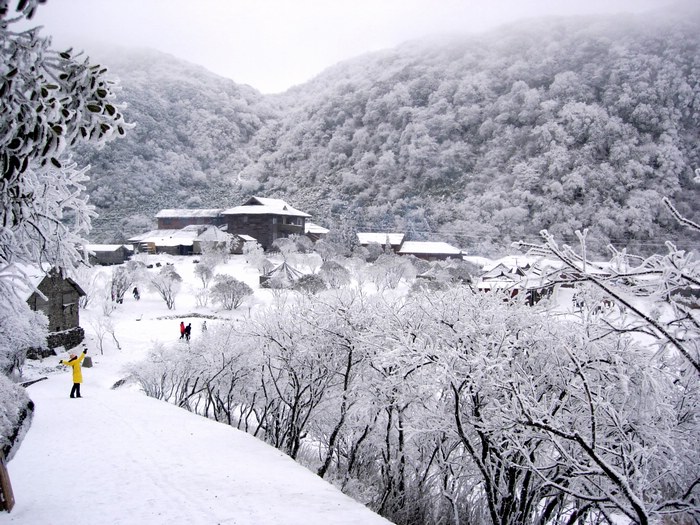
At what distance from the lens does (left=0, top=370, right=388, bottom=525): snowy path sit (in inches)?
232

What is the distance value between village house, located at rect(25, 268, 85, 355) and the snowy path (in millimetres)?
13974

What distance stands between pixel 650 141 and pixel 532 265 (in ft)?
304

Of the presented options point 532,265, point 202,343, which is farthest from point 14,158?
point 202,343

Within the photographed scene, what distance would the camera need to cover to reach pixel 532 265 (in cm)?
330

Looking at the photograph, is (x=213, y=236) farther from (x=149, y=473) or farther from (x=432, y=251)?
(x=149, y=473)

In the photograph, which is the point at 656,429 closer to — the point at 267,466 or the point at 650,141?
the point at 267,466

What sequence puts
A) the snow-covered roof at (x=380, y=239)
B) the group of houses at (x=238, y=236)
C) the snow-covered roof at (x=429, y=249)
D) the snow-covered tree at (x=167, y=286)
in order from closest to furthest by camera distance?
the snow-covered tree at (x=167, y=286) < the group of houses at (x=238, y=236) < the snow-covered roof at (x=429, y=249) < the snow-covered roof at (x=380, y=239)

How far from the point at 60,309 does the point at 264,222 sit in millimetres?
39251

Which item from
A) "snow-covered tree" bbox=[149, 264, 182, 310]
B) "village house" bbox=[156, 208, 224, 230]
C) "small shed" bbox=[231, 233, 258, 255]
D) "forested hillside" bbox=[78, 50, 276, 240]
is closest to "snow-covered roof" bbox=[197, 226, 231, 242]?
"small shed" bbox=[231, 233, 258, 255]

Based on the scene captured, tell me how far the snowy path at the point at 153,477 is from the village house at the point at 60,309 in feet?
45.8

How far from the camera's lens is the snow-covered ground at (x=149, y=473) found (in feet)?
19.4

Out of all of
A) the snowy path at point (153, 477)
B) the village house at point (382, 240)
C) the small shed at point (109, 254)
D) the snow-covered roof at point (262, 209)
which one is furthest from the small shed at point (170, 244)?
the snowy path at point (153, 477)

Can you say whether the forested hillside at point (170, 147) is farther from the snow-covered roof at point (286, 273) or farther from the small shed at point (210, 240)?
the snow-covered roof at point (286, 273)

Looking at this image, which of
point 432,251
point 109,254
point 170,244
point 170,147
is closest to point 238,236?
point 170,244
